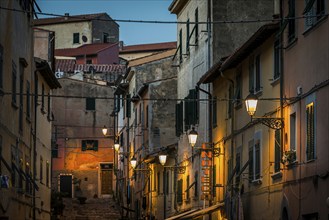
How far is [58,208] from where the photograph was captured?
61.1m

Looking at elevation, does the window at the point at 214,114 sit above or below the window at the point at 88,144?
below

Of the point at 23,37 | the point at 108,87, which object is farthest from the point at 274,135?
the point at 108,87

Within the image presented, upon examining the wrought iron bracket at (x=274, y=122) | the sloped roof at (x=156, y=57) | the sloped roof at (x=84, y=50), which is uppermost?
the sloped roof at (x=84, y=50)

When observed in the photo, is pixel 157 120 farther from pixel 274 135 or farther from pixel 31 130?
pixel 274 135

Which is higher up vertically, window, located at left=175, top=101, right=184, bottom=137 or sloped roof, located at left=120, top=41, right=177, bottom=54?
sloped roof, located at left=120, top=41, right=177, bottom=54

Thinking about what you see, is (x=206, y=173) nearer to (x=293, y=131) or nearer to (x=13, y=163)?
(x=13, y=163)

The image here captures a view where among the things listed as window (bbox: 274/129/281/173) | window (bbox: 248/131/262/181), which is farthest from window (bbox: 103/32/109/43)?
window (bbox: 274/129/281/173)

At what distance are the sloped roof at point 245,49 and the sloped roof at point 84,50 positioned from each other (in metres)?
75.2

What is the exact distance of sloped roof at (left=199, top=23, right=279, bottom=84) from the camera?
27.1 metres

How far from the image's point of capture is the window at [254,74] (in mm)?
29934

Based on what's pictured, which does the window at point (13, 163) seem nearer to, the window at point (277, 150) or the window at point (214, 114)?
the window at point (214, 114)

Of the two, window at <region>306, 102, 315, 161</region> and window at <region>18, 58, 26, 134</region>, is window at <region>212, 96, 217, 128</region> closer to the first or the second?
window at <region>18, 58, 26, 134</region>

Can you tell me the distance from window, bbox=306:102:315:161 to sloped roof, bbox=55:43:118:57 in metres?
89.8

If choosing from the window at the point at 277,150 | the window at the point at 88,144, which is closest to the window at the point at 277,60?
the window at the point at 277,150
